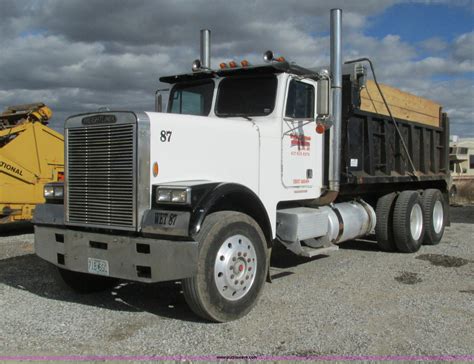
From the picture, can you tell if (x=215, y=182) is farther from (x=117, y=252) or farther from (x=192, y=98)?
(x=192, y=98)

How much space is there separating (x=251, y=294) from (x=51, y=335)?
6.38ft

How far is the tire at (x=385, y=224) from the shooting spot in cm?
949

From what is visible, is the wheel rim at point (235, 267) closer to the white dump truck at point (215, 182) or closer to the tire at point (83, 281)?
the white dump truck at point (215, 182)

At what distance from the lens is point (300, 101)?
6.70m

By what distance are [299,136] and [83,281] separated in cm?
321

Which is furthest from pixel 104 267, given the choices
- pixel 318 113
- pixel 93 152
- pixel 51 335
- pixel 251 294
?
pixel 318 113

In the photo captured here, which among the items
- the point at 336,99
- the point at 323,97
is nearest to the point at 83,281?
the point at 323,97

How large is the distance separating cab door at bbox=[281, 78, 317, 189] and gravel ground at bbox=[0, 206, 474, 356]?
1.41m

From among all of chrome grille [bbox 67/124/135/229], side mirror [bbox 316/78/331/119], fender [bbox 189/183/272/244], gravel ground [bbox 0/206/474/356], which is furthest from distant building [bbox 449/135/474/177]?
chrome grille [bbox 67/124/135/229]

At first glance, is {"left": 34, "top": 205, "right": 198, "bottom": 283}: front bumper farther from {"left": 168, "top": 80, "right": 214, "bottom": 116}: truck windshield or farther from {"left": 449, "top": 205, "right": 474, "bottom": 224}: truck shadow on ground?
{"left": 449, "top": 205, "right": 474, "bottom": 224}: truck shadow on ground

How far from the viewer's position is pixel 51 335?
478 cm

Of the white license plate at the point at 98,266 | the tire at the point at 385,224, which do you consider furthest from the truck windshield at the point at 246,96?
the tire at the point at 385,224

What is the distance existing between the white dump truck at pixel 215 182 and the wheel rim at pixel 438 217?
2.88m

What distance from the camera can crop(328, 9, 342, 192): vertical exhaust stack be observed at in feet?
23.9
